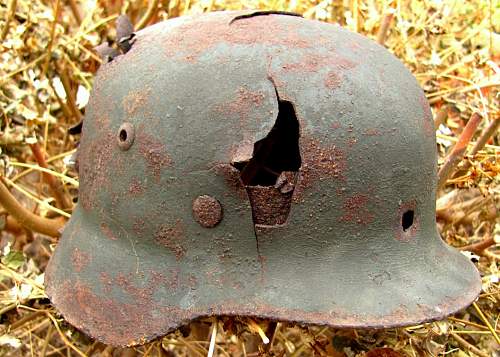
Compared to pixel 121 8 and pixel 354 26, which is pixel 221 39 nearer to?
pixel 354 26

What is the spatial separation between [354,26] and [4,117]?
1.44 metres

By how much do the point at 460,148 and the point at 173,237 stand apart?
1.14 metres

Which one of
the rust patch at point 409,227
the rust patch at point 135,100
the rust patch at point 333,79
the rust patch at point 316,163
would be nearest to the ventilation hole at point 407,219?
the rust patch at point 409,227

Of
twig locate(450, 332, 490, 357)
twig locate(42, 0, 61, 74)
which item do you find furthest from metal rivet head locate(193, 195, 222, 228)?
twig locate(42, 0, 61, 74)

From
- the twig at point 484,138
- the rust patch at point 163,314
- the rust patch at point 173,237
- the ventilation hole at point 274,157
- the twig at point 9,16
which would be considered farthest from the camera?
the twig at point 9,16

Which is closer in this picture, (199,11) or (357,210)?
(357,210)

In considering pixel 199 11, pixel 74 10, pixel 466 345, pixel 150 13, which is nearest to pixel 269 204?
pixel 466 345

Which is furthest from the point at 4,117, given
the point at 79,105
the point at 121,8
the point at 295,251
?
the point at 295,251

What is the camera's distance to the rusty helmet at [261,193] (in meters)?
1.41

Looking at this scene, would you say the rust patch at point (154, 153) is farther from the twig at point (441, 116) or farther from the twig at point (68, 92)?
the twig at point (441, 116)

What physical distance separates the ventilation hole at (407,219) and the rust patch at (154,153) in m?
A: 0.61

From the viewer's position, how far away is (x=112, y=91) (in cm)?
161

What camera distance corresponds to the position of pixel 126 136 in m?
1.52

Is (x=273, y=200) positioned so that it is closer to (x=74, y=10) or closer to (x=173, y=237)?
(x=173, y=237)
